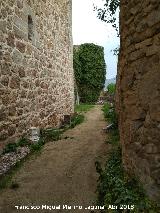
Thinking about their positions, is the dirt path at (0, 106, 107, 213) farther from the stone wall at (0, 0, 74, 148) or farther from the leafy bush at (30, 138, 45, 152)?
the stone wall at (0, 0, 74, 148)

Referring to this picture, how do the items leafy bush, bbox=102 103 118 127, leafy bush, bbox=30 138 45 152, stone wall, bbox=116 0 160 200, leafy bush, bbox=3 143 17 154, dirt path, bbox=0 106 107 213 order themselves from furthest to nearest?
leafy bush, bbox=102 103 118 127, leafy bush, bbox=30 138 45 152, leafy bush, bbox=3 143 17 154, dirt path, bbox=0 106 107 213, stone wall, bbox=116 0 160 200

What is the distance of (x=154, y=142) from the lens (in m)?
3.02

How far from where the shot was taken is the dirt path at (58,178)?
389 cm

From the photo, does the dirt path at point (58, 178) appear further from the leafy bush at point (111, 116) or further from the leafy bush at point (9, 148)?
the leafy bush at point (111, 116)

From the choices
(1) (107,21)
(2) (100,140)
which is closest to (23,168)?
(2) (100,140)

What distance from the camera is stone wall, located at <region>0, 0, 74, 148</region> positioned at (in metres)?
6.04

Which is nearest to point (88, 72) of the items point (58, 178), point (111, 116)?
point (111, 116)

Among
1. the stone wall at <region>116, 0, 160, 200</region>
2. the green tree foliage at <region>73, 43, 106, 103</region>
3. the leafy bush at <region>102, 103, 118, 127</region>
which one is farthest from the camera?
the green tree foliage at <region>73, 43, 106, 103</region>

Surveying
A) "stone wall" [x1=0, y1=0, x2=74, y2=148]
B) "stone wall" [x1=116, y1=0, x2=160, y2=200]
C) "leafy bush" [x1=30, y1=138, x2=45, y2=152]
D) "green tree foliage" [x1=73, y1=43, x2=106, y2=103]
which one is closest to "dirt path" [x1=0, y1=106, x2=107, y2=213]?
"leafy bush" [x1=30, y1=138, x2=45, y2=152]

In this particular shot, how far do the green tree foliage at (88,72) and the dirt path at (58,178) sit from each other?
17.8m

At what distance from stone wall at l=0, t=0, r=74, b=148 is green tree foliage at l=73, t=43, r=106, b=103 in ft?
41.7

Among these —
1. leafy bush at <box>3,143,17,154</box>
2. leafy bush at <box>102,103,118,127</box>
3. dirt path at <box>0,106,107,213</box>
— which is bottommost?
dirt path at <box>0,106,107,213</box>

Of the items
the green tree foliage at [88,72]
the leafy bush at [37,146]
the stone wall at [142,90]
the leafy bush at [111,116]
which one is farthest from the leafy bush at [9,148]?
the green tree foliage at [88,72]

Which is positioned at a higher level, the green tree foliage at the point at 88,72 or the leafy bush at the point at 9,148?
the green tree foliage at the point at 88,72
